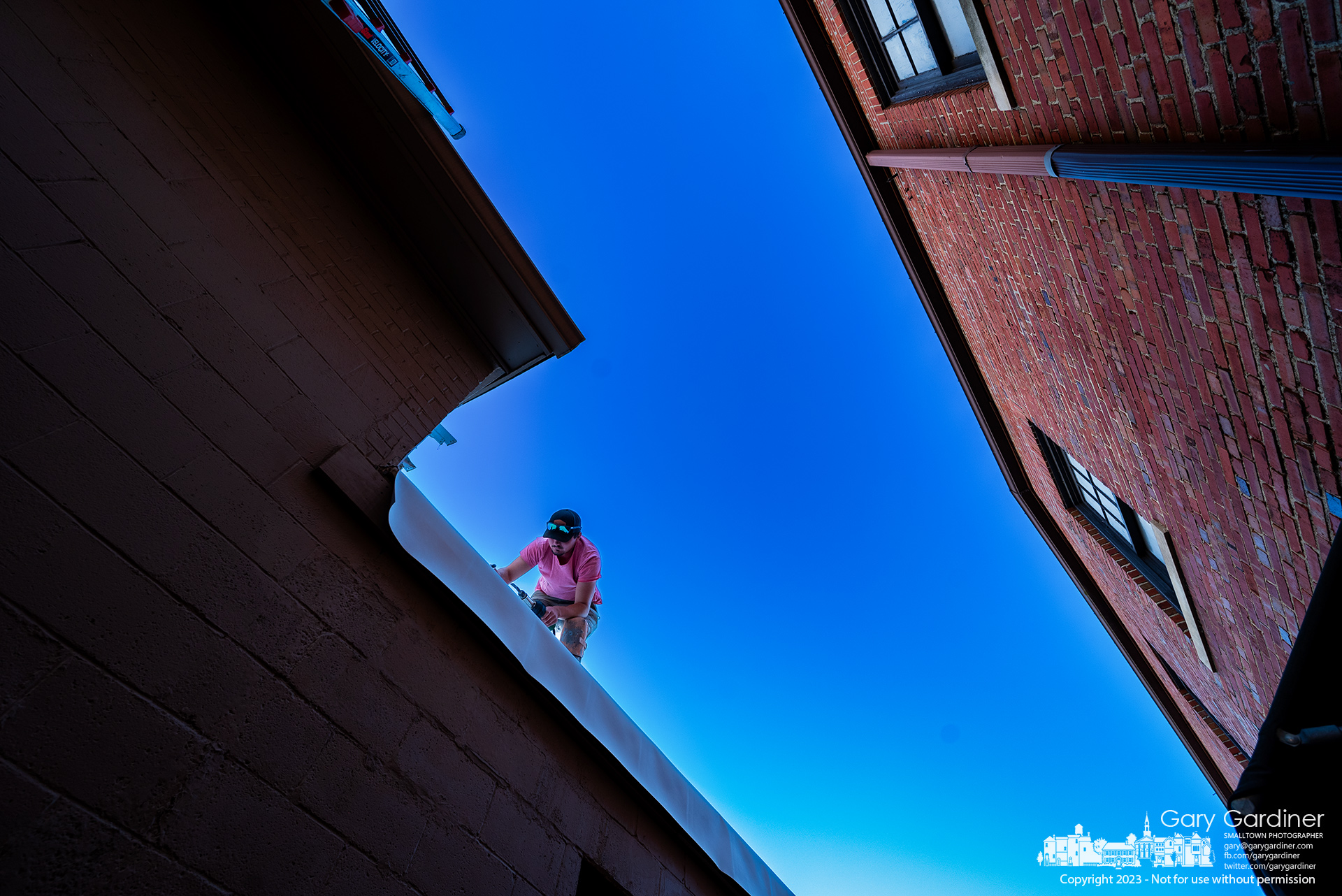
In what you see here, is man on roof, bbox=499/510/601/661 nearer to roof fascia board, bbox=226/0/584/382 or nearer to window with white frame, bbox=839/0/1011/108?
roof fascia board, bbox=226/0/584/382

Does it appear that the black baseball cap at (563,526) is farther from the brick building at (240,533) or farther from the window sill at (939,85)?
the window sill at (939,85)

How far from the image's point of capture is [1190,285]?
2.61 metres

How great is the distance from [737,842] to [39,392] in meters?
3.50

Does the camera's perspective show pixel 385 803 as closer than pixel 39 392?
No

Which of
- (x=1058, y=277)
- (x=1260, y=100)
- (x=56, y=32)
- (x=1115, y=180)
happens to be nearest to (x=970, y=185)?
(x=1058, y=277)

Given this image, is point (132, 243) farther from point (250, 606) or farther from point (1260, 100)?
point (1260, 100)

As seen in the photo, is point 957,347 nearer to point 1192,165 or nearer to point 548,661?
point 1192,165

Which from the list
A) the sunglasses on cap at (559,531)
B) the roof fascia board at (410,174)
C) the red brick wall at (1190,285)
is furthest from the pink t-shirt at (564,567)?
the red brick wall at (1190,285)

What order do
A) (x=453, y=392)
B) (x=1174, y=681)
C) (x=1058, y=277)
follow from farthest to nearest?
(x=1174, y=681), (x=1058, y=277), (x=453, y=392)

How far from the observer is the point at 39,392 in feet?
4.59

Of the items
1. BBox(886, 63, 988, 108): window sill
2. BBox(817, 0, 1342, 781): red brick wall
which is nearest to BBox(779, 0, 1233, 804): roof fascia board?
BBox(886, 63, 988, 108): window sill

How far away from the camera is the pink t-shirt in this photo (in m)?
4.90

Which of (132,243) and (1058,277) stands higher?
(1058,277)

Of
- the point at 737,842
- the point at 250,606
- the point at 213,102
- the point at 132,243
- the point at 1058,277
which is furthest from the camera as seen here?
the point at 1058,277
